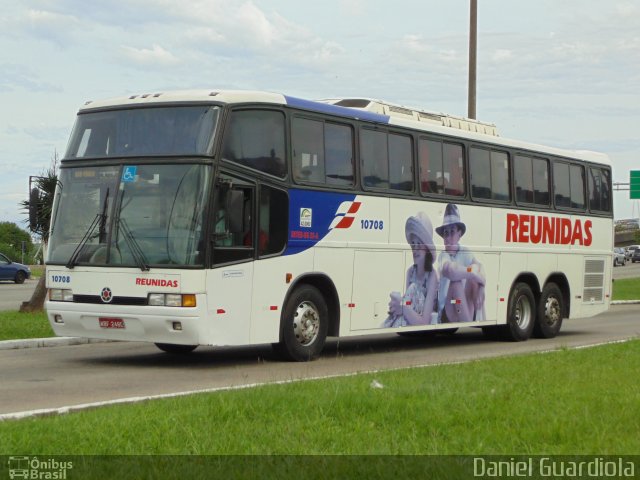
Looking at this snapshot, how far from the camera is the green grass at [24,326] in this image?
18.7 m

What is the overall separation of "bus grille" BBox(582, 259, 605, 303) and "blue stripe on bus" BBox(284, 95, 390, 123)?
24.0ft

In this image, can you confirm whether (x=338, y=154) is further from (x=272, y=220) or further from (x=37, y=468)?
(x=37, y=468)

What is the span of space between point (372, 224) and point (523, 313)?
5.43m

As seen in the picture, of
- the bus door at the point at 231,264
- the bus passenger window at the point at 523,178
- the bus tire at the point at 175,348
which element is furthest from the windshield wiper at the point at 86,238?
the bus passenger window at the point at 523,178

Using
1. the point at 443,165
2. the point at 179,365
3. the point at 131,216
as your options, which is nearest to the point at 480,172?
the point at 443,165

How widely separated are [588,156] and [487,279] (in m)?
4.98

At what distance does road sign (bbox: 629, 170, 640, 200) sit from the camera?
193 ft

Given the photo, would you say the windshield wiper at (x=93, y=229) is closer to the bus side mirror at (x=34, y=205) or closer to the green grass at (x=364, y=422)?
the bus side mirror at (x=34, y=205)

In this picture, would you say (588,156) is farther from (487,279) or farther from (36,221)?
(36,221)

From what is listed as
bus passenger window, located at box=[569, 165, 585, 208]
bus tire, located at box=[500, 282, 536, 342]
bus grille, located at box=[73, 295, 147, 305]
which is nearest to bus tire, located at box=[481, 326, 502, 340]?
bus tire, located at box=[500, 282, 536, 342]

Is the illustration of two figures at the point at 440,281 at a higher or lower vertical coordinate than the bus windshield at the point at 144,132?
lower

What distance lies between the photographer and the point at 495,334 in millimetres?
21484

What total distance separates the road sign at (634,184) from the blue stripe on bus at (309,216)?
4519 cm

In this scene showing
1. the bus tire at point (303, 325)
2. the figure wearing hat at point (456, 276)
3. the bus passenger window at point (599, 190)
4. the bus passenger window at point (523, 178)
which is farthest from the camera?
the bus passenger window at point (599, 190)
